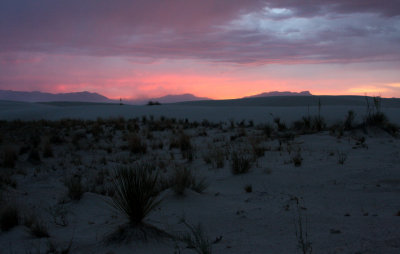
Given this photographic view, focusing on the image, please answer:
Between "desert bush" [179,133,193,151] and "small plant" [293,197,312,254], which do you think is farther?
"desert bush" [179,133,193,151]

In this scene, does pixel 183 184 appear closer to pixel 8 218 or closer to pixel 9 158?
pixel 8 218

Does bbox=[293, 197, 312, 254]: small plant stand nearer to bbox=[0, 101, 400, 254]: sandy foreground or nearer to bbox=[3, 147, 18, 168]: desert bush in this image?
bbox=[0, 101, 400, 254]: sandy foreground

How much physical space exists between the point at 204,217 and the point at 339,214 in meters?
1.54

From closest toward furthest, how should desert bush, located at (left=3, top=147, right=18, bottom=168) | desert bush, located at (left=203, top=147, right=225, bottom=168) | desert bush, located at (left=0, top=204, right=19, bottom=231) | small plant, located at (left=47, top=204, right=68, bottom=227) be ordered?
desert bush, located at (left=0, top=204, right=19, bottom=231)
small plant, located at (left=47, top=204, right=68, bottom=227)
desert bush, located at (left=203, top=147, right=225, bottom=168)
desert bush, located at (left=3, top=147, right=18, bottom=168)

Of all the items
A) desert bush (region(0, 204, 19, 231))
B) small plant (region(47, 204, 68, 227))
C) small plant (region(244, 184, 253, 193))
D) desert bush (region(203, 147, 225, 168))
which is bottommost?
Result: small plant (region(47, 204, 68, 227))

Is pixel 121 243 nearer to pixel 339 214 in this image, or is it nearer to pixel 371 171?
pixel 339 214

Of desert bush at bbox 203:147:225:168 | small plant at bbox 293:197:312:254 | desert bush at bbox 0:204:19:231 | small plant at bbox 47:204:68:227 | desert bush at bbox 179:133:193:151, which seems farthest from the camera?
desert bush at bbox 179:133:193:151

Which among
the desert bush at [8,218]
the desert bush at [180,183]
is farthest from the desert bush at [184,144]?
the desert bush at [8,218]

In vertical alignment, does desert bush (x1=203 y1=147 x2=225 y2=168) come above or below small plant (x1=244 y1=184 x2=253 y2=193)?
above

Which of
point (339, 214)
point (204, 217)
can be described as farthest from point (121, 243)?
point (339, 214)

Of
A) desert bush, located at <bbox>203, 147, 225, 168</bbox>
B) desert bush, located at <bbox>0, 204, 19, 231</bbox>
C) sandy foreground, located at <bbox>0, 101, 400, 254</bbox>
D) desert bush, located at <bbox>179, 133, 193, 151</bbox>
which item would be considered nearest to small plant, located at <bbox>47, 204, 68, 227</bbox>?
sandy foreground, located at <bbox>0, 101, 400, 254</bbox>

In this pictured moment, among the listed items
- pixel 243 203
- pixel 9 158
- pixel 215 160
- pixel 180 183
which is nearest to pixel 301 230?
pixel 243 203

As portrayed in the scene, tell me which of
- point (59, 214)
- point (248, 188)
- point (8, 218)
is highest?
point (248, 188)

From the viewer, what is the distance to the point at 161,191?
5066mm
